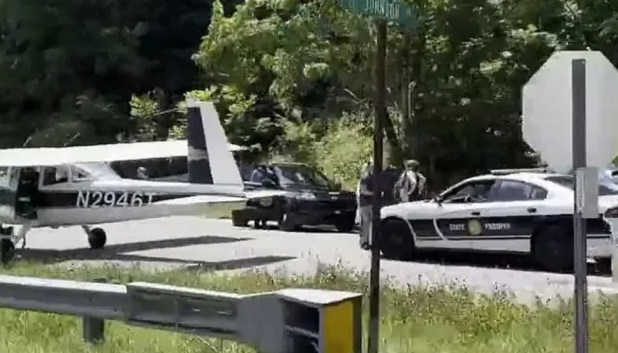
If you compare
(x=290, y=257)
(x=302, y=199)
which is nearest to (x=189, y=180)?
(x=290, y=257)

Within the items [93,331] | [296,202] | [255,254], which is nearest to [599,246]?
[255,254]

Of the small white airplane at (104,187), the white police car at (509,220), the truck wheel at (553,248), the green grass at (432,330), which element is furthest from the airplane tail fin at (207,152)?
the green grass at (432,330)

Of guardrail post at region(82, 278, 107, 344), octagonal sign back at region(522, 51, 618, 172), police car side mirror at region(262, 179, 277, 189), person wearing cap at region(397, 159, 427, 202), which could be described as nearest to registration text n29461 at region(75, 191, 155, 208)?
person wearing cap at region(397, 159, 427, 202)

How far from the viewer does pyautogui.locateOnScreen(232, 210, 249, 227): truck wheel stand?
2843 cm

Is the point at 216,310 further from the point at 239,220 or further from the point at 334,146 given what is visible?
the point at 334,146

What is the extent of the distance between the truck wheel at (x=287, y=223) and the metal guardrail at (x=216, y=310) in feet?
55.5

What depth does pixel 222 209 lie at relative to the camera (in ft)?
68.6

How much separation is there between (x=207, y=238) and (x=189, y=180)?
3.53 metres

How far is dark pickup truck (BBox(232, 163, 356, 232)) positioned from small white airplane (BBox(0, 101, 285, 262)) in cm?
508

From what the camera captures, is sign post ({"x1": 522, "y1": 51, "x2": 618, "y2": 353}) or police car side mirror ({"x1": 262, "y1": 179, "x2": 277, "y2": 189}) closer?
sign post ({"x1": 522, "y1": 51, "x2": 618, "y2": 353})

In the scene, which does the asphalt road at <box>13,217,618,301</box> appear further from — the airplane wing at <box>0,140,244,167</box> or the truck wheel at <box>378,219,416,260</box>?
the airplane wing at <box>0,140,244,167</box>

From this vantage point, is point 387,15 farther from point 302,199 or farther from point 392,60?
point 392,60

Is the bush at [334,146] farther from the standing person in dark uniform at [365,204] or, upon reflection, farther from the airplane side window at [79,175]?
the standing person in dark uniform at [365,204]

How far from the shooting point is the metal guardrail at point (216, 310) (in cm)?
766
